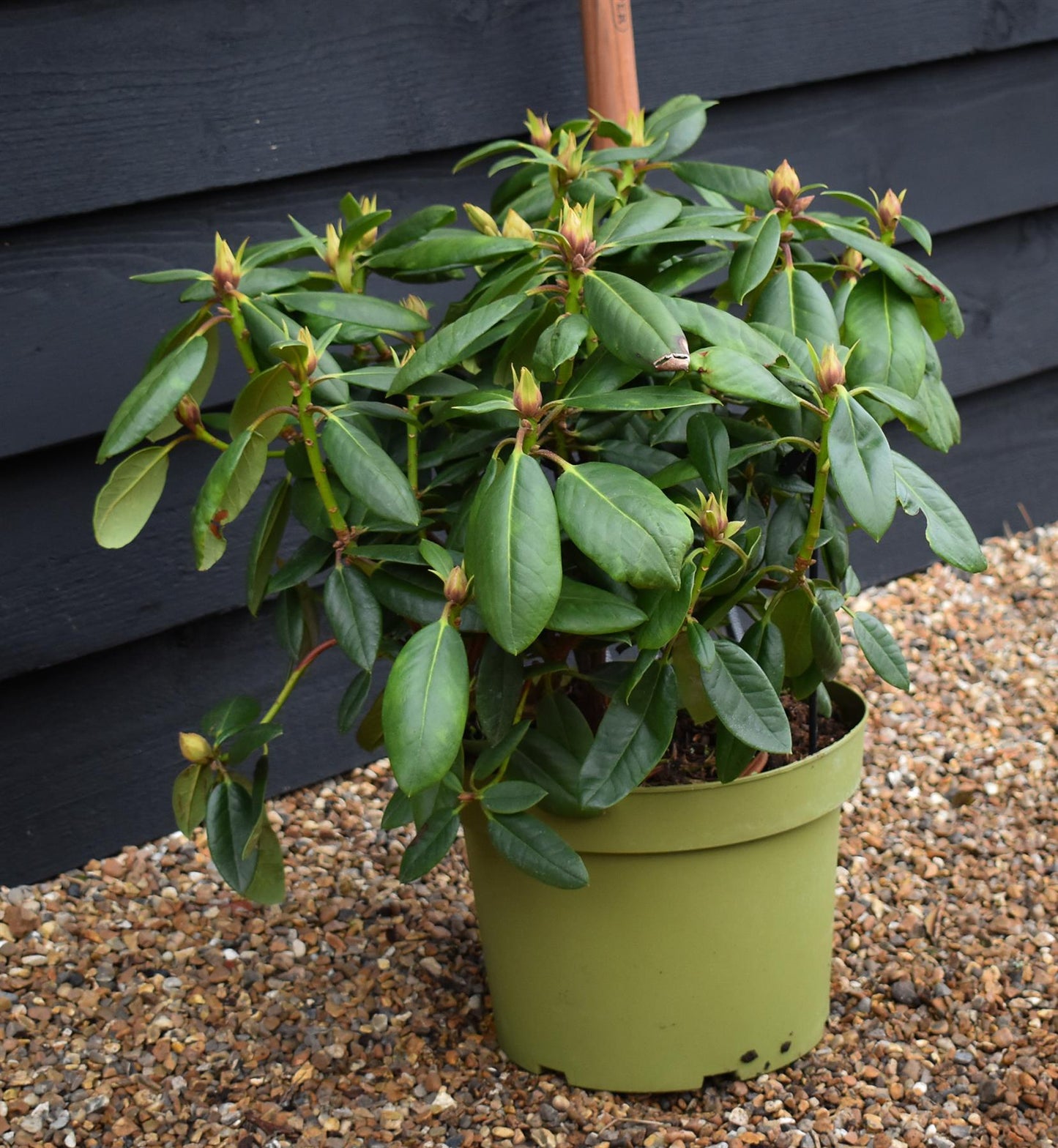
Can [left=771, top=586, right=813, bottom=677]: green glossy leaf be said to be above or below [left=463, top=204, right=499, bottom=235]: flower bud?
below

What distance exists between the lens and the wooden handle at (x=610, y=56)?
165cm

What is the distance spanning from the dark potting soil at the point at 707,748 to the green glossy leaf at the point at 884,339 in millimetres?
381

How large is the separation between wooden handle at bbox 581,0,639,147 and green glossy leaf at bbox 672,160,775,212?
43cm

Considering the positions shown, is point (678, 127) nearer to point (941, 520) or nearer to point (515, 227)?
point (515, 227)

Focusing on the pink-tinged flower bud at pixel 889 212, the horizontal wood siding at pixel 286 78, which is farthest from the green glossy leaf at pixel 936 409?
the horizontal wood siding at pixel 286 78

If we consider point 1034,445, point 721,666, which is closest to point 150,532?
point 721,666

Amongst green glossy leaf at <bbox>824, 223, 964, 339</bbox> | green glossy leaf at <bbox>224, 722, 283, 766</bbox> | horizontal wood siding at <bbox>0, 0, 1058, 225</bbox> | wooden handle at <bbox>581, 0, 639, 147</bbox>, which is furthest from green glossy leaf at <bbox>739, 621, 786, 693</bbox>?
horizontal wood siding at <bbox>0, 0, 1058, 225</bbox>

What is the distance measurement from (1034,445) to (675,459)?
1.70 metres

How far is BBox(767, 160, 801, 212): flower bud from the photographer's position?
114 cm

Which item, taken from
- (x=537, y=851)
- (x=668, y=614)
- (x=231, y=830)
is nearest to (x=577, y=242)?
(x=668, y=614)

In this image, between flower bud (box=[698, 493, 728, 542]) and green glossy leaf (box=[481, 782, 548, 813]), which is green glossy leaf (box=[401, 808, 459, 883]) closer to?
green glossy leaf (box=[481, 782, 548, 813])

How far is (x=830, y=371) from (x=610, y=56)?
0.83m

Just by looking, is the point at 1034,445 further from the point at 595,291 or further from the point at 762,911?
the point at 595,291

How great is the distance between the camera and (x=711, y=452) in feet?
3.48
